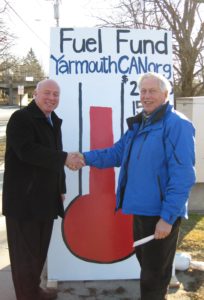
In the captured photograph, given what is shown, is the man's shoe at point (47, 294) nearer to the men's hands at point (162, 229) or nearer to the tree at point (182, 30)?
the men's hands at point (162, 229)

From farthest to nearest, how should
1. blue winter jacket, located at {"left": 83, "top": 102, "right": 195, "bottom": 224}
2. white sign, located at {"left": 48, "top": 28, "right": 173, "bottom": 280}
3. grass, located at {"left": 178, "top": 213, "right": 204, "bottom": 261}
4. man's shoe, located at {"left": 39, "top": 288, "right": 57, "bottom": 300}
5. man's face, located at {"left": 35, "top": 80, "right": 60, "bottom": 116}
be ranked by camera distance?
grass, located at {"left": 178, "top": 213, "right": 204, "bottom": 261} → white sign, located at {"left": 48, "top": 28, "right": 173, "bottom": 280} → man's shoe, located at {"left": 39, "top": 288, "right": 57, "bottom": 300} → man's face, located at {"left": 35, "top": 80, "right": 60, "bottom": 116} → blue winter jacket, located at {"left": 83, "top": 102, "right": 195, "bottom": 224}

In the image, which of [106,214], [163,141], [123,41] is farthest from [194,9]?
[163,141]

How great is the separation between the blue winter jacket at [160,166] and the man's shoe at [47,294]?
1.08 metres

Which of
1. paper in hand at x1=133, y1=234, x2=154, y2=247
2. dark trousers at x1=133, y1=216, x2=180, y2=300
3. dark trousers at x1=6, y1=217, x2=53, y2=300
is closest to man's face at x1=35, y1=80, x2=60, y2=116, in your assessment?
dark trousers at x1=6, y1=217, x2=53, y2=300

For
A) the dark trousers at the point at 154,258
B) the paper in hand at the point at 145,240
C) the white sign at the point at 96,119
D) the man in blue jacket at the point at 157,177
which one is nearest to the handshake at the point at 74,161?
the white sign at the point at 96,119

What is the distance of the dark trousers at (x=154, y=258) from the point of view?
2645mm

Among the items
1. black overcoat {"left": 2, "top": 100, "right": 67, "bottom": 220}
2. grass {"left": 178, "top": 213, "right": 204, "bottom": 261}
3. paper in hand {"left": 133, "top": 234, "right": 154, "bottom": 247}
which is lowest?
grass {"left": 178, "top": 213, "right": 204, "bottom": 261}

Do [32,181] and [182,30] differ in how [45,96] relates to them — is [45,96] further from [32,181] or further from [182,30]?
[182,30]

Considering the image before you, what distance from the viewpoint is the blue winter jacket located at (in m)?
2.48

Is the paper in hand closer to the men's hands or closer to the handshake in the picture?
the men's hands

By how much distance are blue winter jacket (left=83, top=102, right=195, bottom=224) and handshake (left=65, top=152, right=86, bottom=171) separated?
0.47 m

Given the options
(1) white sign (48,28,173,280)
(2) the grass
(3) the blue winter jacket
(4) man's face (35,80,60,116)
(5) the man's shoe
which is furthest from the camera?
(2) the grass

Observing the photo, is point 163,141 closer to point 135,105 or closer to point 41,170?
point 41,170

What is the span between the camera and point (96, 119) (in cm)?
364
